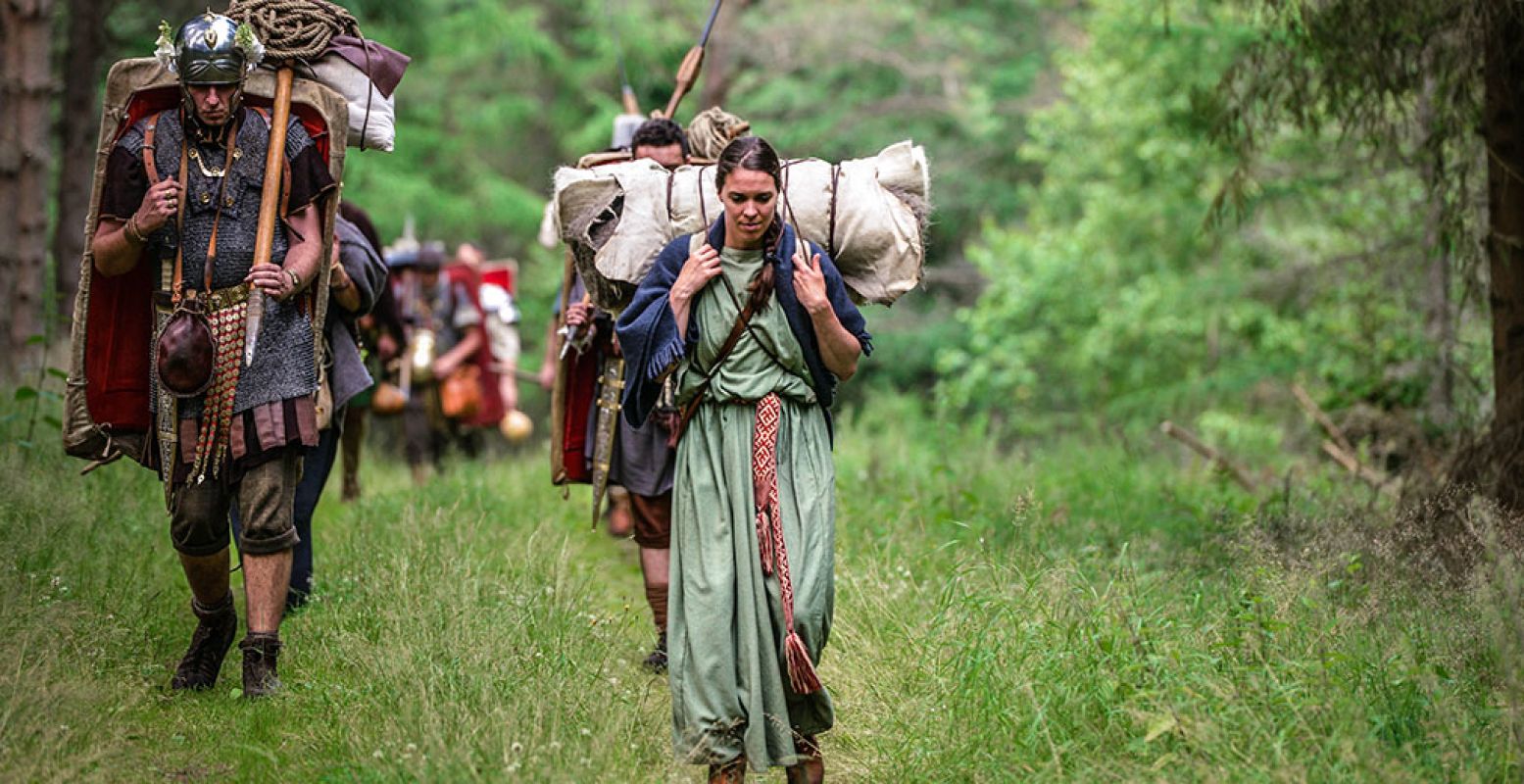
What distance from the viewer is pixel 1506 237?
7.88m

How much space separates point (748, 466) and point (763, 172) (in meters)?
0.93

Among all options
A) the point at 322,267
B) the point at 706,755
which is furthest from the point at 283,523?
the point at 706,755

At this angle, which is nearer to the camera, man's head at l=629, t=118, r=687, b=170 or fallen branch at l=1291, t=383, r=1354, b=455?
man's head at l=629, t=118, r=687, b=170

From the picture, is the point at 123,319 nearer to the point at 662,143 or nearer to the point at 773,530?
the point at 662,143

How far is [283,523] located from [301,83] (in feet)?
5.50

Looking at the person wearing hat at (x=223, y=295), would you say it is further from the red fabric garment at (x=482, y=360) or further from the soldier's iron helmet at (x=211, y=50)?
the red fabric garment at (x=482, y=360)

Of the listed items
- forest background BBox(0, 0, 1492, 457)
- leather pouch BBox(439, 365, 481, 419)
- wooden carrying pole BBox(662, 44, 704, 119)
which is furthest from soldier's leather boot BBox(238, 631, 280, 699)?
leather pouch BBox(439, 365, 481, 419)

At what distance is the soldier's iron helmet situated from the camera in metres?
5.71

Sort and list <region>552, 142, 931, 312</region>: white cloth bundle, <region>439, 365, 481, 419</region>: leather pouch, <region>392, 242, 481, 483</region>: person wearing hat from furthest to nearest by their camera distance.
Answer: <region>439, 365, 481, 419</region>: leather pouch < <region>392, 242, 481, 483</region>: person wearing hat < <region>552, 142, 931, 312</region>: white cloth bundle

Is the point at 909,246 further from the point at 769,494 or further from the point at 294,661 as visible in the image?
the point at 294,661

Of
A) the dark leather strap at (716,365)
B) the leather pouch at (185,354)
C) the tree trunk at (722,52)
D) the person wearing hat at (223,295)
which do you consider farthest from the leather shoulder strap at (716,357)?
the tree trunk at (722,52)

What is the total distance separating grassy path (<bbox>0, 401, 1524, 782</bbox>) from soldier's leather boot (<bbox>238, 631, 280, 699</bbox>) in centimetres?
11

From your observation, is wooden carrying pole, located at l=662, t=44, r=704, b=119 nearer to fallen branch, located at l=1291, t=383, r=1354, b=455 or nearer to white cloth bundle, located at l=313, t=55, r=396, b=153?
white cloth bundle, located at l=313, t=55, r=396, b=153

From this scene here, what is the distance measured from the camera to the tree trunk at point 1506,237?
7652mm
